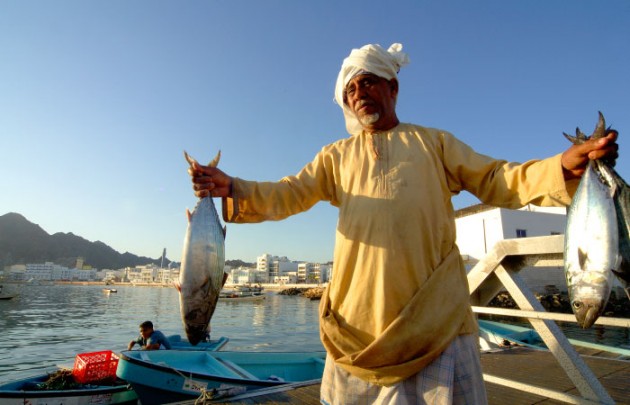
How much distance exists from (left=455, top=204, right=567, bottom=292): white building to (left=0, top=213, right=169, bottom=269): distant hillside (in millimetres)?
194972

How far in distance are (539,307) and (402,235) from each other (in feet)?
7.22

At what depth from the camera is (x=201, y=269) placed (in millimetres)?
2160

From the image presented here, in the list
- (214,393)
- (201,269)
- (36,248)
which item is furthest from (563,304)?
(36,248)

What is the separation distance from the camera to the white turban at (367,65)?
214 centimetres

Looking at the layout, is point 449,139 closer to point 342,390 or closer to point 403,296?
point 403,296

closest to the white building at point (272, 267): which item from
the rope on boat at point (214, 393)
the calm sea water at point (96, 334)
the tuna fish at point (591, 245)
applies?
the calm sea water at point (96, 334)

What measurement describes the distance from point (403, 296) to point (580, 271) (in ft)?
2.93

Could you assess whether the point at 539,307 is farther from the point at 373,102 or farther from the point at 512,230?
the point at 512,230

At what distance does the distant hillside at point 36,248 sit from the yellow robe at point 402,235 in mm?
209856

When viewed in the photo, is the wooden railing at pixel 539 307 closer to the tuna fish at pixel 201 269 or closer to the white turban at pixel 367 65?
the white turban at pixel 367 65

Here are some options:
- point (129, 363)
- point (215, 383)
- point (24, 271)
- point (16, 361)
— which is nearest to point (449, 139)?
point (215, 383)

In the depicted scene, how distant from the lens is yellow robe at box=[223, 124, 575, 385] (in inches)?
64.9

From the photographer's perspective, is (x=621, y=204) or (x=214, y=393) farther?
(x=214, y=393)

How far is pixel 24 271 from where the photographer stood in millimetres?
151125
